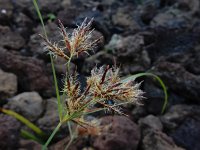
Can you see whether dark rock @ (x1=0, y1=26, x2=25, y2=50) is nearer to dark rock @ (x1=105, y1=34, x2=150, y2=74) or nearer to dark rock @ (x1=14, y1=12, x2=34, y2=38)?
dark rock @ (x1=14, y1=12, x2=34, y2=38)

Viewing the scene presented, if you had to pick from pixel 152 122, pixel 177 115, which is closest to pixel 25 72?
pixel 152 122

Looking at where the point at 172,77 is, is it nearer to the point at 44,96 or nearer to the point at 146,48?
Result: the point at 146,48

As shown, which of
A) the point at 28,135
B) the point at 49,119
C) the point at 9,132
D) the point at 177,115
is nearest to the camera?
the point at 9,132

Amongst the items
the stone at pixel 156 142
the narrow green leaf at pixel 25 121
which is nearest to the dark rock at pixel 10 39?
the narrow green leaf at pixel 25 121

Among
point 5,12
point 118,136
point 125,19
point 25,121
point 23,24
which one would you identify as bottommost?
point 118,136

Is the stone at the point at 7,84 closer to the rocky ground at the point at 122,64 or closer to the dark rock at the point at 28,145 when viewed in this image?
the rocky ground at the point at 122,64

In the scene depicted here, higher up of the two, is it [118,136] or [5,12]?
[5,12]

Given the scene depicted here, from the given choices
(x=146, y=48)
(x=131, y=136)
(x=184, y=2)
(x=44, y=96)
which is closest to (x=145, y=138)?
(x=131, y=136)

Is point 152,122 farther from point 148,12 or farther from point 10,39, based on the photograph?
point 148,12
